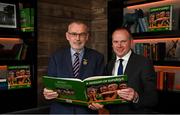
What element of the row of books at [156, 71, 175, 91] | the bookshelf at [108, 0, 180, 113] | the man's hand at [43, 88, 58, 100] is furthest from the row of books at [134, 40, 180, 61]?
the man's hand at [43, 88, 58, 100]

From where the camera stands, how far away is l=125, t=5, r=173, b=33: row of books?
141 inches

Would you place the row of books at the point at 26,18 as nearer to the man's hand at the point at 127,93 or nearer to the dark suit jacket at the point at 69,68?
the dark suit jacket at the point at 69,68

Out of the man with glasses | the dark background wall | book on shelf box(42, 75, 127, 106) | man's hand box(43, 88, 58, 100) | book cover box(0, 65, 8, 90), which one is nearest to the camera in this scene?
book on shelf box(42, 75, 127, 106)

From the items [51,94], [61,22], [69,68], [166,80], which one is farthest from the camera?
[61,22]

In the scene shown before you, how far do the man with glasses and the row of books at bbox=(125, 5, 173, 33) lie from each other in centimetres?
172

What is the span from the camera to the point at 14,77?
369 centimetres

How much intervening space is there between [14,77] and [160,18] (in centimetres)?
215

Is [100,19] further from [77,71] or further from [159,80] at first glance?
[77,71]

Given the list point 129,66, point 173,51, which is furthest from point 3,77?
point 173,51

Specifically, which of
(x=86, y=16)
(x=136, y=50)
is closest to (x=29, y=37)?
(x=86, y=16)

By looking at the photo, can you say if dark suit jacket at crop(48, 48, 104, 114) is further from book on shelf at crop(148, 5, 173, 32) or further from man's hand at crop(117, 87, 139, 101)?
book on shelf at crop(148, 5, 173, 32)

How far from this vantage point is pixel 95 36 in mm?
4699

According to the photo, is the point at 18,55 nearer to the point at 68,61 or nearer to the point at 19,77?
the point at 19,77

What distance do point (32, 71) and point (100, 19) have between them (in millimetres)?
1513
